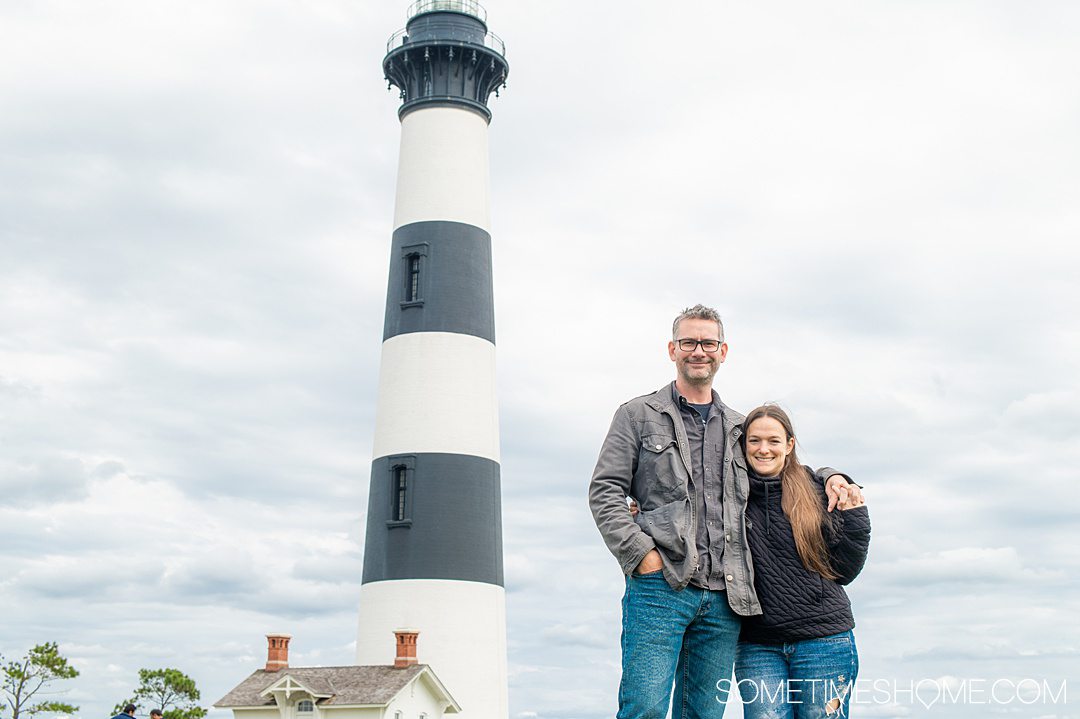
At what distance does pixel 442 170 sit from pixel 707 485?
A: 762 inches

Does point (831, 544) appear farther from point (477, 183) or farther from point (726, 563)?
point (477, 183)

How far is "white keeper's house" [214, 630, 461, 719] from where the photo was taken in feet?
74.1

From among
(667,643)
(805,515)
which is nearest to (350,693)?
(667,643)

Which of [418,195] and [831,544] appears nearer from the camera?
[831,544]

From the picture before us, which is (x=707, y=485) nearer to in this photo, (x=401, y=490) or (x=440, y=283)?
(x=401, y=490)

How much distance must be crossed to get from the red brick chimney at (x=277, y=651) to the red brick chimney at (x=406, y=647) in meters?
4.53

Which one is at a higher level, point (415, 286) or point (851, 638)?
point (415, 286)

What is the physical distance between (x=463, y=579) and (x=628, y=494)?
54.8 feet

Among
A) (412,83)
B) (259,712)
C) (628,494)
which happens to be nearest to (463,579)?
(259,712)

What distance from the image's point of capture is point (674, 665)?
260 inches

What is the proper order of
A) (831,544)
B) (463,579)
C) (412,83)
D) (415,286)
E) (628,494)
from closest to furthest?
(831,544) → (628,494) → (463,579) → (415,286) → (412,83)

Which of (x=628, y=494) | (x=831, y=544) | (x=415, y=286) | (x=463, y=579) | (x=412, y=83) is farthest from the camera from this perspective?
(x=412, y=83)

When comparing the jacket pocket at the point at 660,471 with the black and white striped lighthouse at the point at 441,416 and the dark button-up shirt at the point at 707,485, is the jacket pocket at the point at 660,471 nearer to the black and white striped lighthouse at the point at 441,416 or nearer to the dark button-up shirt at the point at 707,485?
the dark button-up shirt at the point at 707,485

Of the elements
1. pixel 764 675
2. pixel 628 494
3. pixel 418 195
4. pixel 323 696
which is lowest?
pixel 764 675
